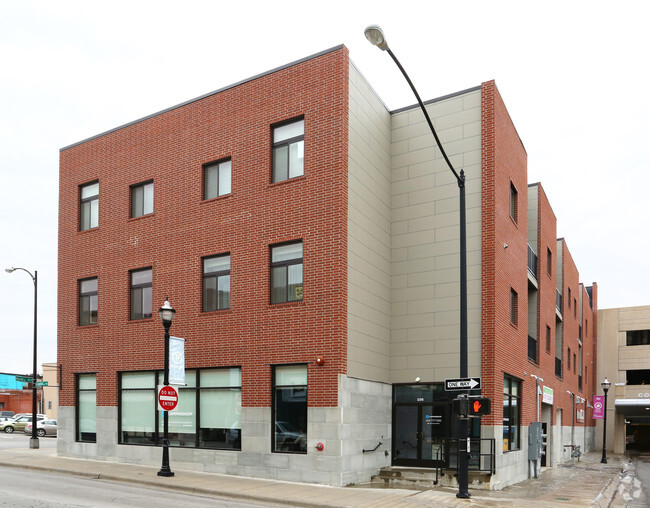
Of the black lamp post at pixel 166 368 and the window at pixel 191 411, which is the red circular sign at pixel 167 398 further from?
the window at pixel 191 411

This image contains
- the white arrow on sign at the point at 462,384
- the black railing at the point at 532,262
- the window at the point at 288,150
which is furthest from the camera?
the black railing at the point at 532,262

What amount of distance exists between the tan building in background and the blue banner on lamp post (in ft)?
154

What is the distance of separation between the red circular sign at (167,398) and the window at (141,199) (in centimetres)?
778

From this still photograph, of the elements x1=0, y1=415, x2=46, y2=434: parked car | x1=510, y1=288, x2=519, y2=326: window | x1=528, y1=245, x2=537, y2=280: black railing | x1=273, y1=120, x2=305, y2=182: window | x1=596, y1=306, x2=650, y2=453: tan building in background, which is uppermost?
x1=273, y1=120, x2=305, y2=182: window

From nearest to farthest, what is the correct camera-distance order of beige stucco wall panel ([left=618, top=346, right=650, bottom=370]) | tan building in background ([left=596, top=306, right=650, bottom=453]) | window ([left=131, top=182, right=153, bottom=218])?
window ([left=131, top=182, right=153, bottom=218]) < tan building in background ([left=596, top=306, right=650, bottom=453]) < beige stucco wall panel ([left=618, top=346, right=650, bottom=370])

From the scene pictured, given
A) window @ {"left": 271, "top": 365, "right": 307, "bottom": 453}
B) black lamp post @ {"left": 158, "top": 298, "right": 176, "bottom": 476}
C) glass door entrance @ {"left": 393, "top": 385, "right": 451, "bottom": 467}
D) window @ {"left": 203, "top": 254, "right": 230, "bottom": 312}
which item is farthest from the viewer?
window @ {"left": 203, "top": 254, "right": 230, "bottom": 312}

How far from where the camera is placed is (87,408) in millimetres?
24078

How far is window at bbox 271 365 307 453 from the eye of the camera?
18.6 metres

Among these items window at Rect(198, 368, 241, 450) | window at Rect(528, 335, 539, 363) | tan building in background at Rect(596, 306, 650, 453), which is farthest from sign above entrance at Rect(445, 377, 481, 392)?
tan building in background at Rect(596, 306, 650, 453)

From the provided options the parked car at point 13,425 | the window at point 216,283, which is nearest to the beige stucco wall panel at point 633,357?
the window at point 216,283

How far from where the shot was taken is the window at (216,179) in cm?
2159

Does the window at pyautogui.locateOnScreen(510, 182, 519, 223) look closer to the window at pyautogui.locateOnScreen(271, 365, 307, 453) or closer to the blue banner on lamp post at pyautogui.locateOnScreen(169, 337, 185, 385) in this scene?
the window at pyautogui.locateOnScreen(271, 365, 307, 453)

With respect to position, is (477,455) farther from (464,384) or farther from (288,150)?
(288,150)

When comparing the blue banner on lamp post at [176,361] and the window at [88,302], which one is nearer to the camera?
the blue banner on lamp post at [176,361]
